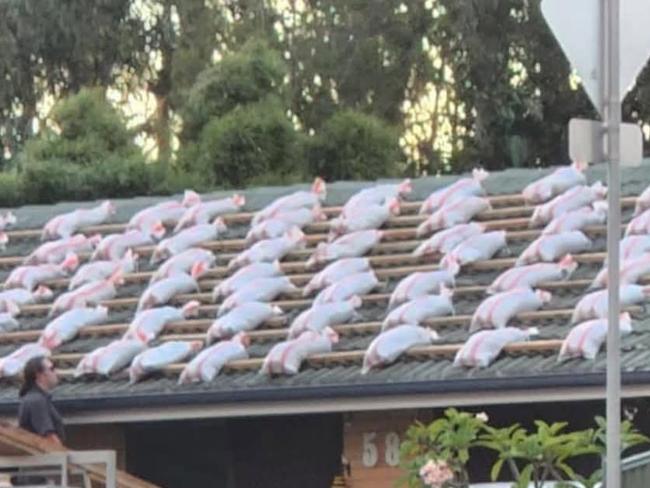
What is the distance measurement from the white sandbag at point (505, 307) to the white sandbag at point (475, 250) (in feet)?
3.71

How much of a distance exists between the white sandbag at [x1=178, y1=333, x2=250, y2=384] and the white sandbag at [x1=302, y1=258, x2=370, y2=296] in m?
1.01

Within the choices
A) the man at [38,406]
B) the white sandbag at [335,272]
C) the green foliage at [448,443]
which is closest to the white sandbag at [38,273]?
the white sandbag at [335,272]

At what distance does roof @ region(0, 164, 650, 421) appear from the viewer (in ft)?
45.6

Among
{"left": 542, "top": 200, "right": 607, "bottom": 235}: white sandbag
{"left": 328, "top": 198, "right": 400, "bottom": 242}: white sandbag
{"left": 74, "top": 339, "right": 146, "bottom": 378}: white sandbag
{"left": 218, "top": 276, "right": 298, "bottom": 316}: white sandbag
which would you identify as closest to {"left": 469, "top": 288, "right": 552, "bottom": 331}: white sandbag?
{"left": 542, "top": 200, "right": 607, "bottom": 235}: white sandbag

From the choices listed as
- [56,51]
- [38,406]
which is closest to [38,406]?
[38,406]

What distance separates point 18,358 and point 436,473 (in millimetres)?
6521

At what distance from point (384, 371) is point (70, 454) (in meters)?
3.37

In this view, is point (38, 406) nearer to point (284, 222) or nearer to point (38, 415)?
point (38, 415)

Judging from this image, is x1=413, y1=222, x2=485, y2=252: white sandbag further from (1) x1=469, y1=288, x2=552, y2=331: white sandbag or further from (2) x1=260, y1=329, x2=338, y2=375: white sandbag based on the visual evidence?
(2) x1=260, y1=329, x2=338, y2=375: white sandbag

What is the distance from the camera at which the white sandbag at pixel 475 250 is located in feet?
54.1

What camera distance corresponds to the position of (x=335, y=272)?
1675 centimetres

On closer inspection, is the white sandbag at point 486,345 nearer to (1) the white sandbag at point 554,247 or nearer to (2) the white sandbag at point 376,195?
(1) the white sandbag at point 554,247

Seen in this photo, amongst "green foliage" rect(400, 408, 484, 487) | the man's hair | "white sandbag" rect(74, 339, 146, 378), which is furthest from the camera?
"white sandbag" rect(74, 339, 146, 378)

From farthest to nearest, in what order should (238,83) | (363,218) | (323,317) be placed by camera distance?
(238,83) → (363,218) → (323,317)
